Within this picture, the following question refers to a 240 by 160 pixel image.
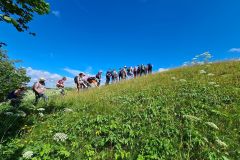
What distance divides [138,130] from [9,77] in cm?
3062

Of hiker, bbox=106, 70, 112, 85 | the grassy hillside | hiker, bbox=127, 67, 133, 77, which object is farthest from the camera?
hiker, bbox=127, 67, 133, 77

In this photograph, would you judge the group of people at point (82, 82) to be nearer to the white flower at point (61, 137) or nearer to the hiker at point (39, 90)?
the hiker at point (39, 90)

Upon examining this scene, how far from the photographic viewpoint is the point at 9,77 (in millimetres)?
34094

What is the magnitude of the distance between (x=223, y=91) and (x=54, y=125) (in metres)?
8.26

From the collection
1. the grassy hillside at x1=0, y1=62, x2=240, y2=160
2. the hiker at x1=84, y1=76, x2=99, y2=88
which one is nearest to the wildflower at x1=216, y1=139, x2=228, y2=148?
the grassy hillside at x1=0, y1=62, x2=240, y2=160

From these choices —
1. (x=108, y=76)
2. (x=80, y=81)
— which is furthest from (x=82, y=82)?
(x=108, y=76)

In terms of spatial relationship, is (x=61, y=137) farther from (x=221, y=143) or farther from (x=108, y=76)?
(x=108, y=76)

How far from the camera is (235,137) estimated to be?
304 inches

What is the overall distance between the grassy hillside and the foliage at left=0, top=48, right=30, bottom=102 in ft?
75.1

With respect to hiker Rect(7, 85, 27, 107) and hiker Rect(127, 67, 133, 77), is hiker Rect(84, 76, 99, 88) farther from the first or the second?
hiker Rect(7, 85, 27, 107)

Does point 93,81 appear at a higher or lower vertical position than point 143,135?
higher

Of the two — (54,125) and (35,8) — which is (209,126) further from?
(35,8)

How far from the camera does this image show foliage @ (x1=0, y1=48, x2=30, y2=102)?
107ft

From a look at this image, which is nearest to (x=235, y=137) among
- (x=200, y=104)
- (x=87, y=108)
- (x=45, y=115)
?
(x=200, y=104)
